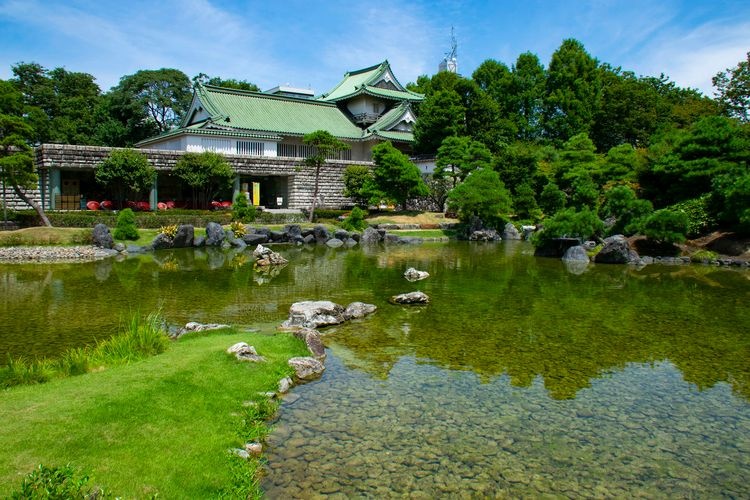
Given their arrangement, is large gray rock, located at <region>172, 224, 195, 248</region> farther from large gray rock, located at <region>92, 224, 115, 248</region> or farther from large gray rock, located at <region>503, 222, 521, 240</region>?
large gray rock, located at <region>503, 222, 521, 240</region>

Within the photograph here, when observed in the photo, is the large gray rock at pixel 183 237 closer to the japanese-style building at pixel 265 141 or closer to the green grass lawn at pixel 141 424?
the japanese-style building at pixel 265 141

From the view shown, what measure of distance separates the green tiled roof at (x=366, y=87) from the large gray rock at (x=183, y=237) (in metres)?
25.4

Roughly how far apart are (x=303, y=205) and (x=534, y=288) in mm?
26096

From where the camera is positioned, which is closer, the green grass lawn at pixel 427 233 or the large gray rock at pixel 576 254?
the large gray rock at pixel 576 254

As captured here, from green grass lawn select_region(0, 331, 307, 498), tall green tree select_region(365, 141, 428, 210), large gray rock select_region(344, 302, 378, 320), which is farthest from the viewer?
tall green tree select_region(365, 141, 428, 210)

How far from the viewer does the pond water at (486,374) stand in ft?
18.2

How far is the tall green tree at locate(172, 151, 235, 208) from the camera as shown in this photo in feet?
107

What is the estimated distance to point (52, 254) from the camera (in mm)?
21297

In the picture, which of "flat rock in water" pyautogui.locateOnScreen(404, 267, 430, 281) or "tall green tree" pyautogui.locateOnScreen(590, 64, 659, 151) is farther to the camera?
"tall green tree" pyautogui.locateOnScreen(590, 64, 659, 151)

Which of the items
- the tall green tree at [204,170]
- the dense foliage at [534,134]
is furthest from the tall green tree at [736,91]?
the tall green tree at [204,170]

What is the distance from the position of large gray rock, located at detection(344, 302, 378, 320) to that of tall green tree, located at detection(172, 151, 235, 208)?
923 inches

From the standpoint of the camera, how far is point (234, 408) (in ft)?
21.4

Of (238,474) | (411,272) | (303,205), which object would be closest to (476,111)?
(303,205)

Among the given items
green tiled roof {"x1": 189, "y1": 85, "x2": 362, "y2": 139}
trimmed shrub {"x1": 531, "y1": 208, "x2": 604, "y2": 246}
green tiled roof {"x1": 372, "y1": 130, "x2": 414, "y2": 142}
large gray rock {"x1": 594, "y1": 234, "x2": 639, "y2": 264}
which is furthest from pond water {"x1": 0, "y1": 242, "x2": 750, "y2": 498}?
green tiled roof {"x1": 372, "y1": 130, "x2": 414, "y2": 142}
